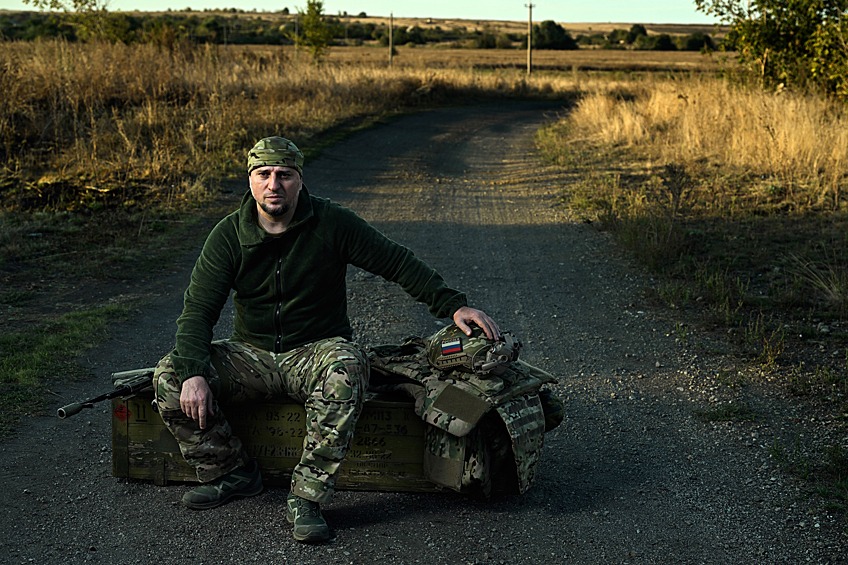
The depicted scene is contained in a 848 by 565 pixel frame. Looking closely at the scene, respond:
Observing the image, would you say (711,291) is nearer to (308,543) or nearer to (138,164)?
(308,543)

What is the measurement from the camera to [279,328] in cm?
438

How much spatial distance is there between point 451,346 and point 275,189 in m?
1.01

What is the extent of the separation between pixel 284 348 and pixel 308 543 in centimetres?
91

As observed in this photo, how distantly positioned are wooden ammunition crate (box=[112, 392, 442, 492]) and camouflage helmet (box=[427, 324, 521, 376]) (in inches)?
10.1

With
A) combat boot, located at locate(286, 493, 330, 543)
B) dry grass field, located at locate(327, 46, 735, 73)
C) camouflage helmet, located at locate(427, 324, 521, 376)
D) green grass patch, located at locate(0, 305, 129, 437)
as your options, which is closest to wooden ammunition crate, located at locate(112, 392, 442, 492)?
camouflage helmet, located at locate(427, 324, 521, 376)

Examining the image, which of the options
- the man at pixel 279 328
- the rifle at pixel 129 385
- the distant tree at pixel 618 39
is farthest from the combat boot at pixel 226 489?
the distant tree at pixel 618 39

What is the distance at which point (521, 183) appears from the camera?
14.3 m

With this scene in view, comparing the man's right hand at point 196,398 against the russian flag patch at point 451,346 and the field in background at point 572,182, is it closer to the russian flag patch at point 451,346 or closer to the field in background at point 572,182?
the russian flag patch at point 451,346

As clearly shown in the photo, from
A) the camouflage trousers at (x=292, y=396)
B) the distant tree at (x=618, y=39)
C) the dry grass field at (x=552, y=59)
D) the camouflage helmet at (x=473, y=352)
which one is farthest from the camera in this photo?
the distant tree at (x=618, y=39)

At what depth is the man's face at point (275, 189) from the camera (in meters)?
4.22

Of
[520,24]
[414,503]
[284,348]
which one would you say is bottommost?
[414,503]

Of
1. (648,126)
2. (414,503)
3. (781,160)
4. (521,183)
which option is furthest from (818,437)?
(648,126)

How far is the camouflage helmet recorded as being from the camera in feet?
13.5

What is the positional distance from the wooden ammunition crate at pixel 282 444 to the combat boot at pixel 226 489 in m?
0.09
